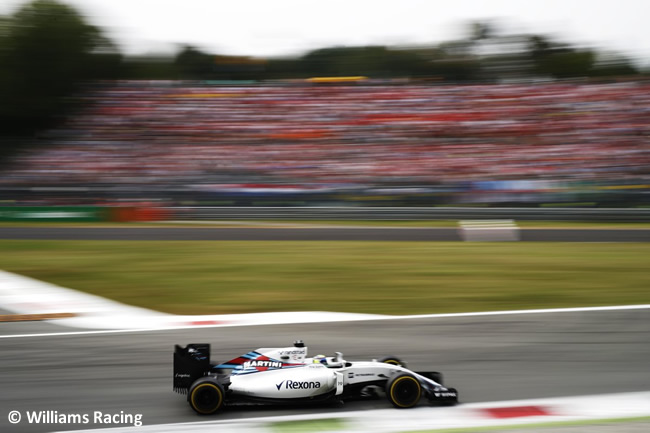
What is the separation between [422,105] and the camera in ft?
79.0

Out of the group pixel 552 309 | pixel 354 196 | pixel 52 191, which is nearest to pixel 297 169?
pixel 354 196

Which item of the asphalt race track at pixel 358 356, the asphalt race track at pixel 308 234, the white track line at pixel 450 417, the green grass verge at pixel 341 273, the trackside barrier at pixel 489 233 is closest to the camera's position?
the white track line at pixel 450 417

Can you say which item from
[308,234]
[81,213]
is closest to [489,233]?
[308,234]

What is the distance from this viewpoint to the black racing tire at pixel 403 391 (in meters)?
3.69

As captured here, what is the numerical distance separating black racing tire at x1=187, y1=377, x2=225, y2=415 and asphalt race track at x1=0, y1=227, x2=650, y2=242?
31.2ft

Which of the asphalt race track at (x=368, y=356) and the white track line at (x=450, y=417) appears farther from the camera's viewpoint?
the asphalt race track at (x=368, y=356)

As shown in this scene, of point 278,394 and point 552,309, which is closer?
point 278,394

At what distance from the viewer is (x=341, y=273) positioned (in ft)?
30.0

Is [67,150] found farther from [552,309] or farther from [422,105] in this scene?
[552,309]

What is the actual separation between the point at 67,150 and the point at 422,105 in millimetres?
12935

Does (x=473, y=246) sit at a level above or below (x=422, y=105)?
below

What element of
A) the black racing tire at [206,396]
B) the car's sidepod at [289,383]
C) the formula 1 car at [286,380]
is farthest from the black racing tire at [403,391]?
the black racing tire at [206,396]

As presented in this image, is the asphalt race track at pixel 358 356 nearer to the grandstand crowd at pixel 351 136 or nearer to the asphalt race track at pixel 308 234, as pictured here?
the asphalt race track at pixel 308 234

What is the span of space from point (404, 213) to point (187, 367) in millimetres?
14136
